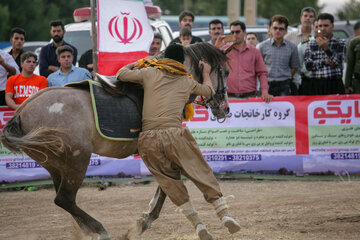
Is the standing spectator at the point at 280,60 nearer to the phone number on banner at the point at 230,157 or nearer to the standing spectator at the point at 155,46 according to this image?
the phone number on banner at the point at 230,157

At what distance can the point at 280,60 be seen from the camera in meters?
9.43

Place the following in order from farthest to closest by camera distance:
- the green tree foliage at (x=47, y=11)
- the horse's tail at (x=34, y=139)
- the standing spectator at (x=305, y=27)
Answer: the green tree foliage at (x=47, y=11)
the standing spectator at (x=305, y=27)
the horse's tail at (x=34, y=139)

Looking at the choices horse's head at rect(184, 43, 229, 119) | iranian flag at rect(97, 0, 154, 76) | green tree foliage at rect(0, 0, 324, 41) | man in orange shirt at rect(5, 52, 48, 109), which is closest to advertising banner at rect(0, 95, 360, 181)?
man in orange shirt at rect(5, 52, 48, 109)

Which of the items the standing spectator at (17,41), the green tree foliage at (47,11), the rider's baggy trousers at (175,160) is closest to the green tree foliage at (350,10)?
the green tree foliage at (47,11)

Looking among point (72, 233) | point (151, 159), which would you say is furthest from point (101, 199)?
point (151, 159)

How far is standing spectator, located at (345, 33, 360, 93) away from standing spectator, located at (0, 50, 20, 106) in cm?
575

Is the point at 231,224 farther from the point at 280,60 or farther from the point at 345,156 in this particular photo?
the point at 280,60

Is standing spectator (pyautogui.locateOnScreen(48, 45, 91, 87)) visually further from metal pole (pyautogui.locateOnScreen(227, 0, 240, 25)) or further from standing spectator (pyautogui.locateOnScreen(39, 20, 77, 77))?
metal pole (pyautogui.locateOnScreen(227, 0, 240, 25))

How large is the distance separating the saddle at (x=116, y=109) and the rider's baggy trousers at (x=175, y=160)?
22 centimetres

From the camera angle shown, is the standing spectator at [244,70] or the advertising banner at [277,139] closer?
the advertising banner at [277,139]

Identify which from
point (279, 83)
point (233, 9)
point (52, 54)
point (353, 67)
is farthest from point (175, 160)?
point (233, 9)

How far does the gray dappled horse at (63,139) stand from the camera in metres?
4.99

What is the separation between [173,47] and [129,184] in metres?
3.95

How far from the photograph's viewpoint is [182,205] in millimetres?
5238
